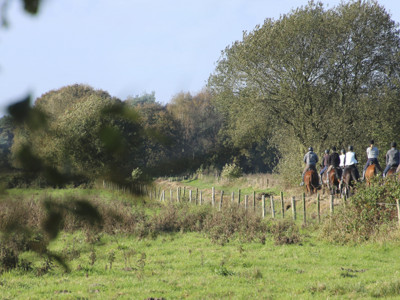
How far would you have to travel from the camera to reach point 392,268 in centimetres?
1115

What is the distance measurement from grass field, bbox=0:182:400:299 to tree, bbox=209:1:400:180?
18.3 m

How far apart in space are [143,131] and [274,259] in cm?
1191

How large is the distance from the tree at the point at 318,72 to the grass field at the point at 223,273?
18304mm

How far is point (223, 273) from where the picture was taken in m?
10.9

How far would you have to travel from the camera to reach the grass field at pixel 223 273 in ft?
30.3

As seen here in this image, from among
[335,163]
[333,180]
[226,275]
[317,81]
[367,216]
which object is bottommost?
[226,275]

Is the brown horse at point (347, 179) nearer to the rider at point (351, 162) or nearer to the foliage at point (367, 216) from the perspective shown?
the rider at point (351, 162)

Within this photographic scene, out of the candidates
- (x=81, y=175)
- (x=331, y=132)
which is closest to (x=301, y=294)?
(x=81, y=175)

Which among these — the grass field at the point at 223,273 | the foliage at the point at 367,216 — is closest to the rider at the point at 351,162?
the foliage at the point at 367,216

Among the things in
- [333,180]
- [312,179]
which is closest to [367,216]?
[333,180]

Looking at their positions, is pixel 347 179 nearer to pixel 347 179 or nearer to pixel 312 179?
pixel 347 179

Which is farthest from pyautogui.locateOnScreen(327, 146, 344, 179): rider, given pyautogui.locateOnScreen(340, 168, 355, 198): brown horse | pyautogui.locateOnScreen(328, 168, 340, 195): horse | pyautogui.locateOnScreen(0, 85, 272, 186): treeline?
pyautogui.locateOnScreen(0, 85, 272, 186): treeline

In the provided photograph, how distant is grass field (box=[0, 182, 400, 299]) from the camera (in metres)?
9.23

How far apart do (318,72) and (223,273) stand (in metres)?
25.2
